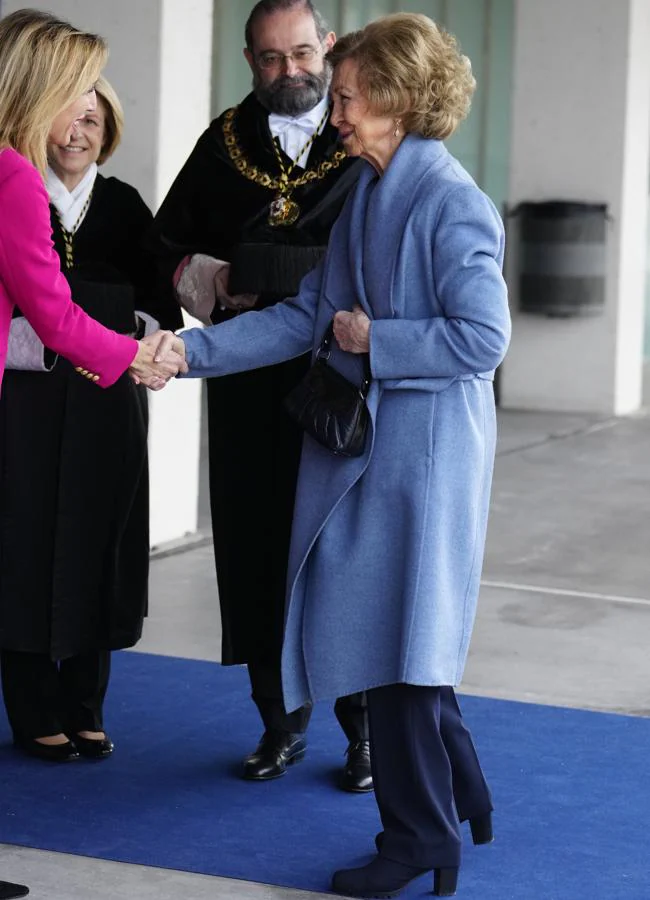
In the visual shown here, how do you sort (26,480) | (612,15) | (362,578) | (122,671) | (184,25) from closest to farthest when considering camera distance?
(362,578) → (26,480) → (122,671) → (184,25) → (612,15)

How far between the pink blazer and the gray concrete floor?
1073 millimetres

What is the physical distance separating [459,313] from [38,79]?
38.0 inches

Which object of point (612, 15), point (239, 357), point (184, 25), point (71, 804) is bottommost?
point (71, 804)

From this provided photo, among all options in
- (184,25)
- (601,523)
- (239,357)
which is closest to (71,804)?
(239,357)

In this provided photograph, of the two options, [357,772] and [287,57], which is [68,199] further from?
[357,772]

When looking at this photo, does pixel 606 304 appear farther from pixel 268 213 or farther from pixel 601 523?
pixel 268 213

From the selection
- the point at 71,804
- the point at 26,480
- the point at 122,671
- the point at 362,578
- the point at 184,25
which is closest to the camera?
the point at 362,578

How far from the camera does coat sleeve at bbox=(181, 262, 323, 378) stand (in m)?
3.51

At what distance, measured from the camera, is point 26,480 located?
406cm

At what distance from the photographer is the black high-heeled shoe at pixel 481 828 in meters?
3.46

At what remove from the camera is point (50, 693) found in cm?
416

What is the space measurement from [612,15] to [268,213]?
25.5 ft

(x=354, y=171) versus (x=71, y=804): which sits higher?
(x=354, y=171)

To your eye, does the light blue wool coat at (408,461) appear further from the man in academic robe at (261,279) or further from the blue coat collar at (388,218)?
the man in academic robe at (261,279)
